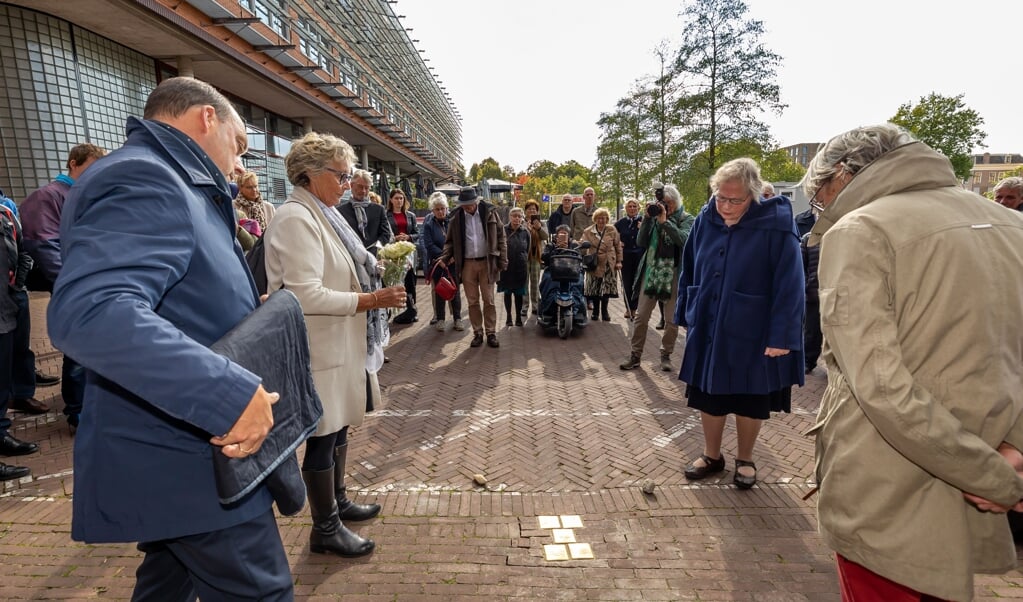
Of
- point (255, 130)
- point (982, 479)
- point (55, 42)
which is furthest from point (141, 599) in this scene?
point (255, 130)

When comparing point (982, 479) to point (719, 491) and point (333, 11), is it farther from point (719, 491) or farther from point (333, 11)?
point (333, 11)

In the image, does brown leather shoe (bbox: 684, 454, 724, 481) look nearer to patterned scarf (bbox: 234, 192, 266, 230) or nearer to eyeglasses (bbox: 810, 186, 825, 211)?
eyeglasses (bbox: 810, 186, 825, 211)

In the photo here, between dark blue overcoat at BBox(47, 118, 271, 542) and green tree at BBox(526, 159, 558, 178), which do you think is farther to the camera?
green tree at BBox(526, 159, 558, 178)

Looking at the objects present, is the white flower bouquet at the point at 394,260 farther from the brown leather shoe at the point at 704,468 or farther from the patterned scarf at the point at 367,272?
the brown leather shoe at the point at 704,468

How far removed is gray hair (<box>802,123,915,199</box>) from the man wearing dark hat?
18.1 ft

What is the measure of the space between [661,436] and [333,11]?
1309 inches

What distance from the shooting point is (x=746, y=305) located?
127 inches

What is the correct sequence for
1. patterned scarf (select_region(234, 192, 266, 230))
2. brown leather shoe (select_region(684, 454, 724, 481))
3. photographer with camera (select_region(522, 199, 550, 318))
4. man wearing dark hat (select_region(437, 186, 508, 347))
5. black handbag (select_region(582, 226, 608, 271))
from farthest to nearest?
photographer with camera (select_region(522, 199, 550, 318)), black handbag (select_region(582, 226, 608, 271)), man wearing dark hat (select_region(437, 186, 508, 347)), patterned scarf (select_region(234, 192, 266, 230)), brown leather shoe (select_region(684, 454, 724, 481))

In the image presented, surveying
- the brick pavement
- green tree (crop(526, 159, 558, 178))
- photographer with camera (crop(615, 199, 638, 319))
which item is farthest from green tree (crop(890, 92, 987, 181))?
green tree (crop(526, 159, 558, 178))

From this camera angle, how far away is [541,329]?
8.28 m

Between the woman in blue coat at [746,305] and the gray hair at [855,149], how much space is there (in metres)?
1.41

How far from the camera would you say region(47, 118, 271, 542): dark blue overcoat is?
1.08 metres

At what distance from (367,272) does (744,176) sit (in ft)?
7.33

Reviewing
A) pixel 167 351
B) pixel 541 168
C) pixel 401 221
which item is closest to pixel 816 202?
pixel 167 351
